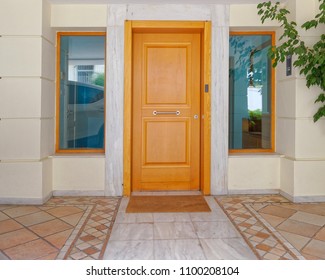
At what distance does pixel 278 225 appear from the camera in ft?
9.41

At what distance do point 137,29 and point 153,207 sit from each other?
2154 mm

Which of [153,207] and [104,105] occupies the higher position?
[104,105]

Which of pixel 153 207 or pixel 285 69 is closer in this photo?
pixel 153 207

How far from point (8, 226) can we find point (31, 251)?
26.2 inches

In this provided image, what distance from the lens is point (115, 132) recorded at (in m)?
3.88

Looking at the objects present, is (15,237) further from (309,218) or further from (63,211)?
(309,218)

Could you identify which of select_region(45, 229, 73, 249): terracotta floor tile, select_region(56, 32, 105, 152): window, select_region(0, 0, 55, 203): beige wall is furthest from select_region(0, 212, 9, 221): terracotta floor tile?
select_region(56, 32, 105, 152): window

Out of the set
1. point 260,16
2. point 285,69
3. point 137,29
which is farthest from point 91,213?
point 260,16

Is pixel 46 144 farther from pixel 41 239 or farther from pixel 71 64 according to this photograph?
pixel 41 239

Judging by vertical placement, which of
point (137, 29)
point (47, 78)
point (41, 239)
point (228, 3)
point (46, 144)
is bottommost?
point (41, 239)

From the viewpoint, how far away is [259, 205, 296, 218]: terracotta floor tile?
318 cm

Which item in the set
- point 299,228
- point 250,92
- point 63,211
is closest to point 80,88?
point 63,211

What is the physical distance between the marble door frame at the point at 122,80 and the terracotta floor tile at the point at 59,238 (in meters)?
1.25

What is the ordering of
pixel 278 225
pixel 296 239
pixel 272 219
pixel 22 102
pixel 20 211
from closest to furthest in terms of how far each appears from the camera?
pixel 296 239 < pixel 278 225 < pixel 272 219 < pixel 20 211 < pixel 22 102
